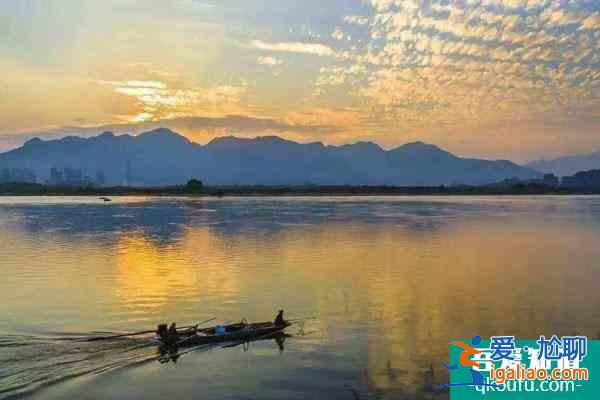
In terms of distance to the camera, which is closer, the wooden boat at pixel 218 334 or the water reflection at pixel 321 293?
the water reflection at pixel 321 293

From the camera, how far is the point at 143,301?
33312 mm

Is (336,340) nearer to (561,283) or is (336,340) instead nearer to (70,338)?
(70,338)

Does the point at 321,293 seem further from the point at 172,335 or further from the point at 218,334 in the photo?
the point at 172,335

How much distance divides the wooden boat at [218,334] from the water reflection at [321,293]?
1.01 meters

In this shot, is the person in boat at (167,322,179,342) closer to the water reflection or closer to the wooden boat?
the wooden boat

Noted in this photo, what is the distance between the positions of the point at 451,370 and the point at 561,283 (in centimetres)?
2288

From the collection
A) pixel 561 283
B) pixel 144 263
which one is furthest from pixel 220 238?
pixel 561 283

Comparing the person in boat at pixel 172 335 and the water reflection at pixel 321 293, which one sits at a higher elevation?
the person in boat at pixel 172 335

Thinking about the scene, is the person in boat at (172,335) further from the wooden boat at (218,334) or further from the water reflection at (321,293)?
the water reflection at (321,293)

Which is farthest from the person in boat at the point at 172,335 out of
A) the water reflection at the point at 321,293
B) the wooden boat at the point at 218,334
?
the water reflection at the point at 321,293

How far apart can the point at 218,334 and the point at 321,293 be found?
12304 millimetres

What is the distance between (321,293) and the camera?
35.8m

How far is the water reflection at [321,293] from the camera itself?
21219 millimetres

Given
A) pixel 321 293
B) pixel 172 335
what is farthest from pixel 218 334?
pixel 321 293
